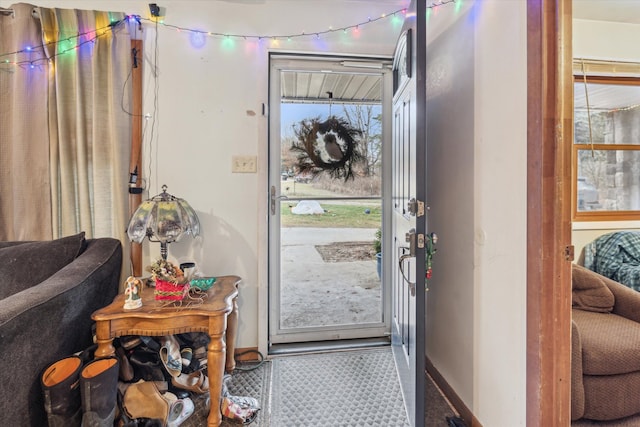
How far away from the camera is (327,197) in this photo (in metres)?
→ 2.29

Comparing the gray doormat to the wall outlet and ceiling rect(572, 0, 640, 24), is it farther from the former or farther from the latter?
ceiling rect(572, 0, 640, 24)

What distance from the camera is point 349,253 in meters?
2.39

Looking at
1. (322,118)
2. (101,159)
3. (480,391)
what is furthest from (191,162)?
(480,391)

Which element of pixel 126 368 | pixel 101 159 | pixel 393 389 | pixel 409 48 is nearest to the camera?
pixel 409 48

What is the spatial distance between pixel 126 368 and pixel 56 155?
4.41 ft

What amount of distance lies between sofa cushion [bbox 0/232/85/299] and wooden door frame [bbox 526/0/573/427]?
2187mm

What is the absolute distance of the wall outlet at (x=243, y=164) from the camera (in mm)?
2047

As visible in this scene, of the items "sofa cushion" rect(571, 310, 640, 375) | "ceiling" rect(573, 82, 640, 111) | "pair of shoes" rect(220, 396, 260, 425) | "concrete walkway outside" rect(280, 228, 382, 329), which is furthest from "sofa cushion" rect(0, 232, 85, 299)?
"ceiling" rect(573, 82, 640, 111)

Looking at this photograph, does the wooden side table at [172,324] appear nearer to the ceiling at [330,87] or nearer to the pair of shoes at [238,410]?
the pair of shoes at [238,410]

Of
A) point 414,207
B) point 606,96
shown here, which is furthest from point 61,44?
point 606,96

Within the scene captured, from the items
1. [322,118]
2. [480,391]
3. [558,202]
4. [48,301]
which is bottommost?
[480,391]

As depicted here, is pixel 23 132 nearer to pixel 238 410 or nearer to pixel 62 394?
pixel 62 394

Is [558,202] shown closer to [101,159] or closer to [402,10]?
[402,10]

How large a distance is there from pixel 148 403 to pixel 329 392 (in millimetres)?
921
